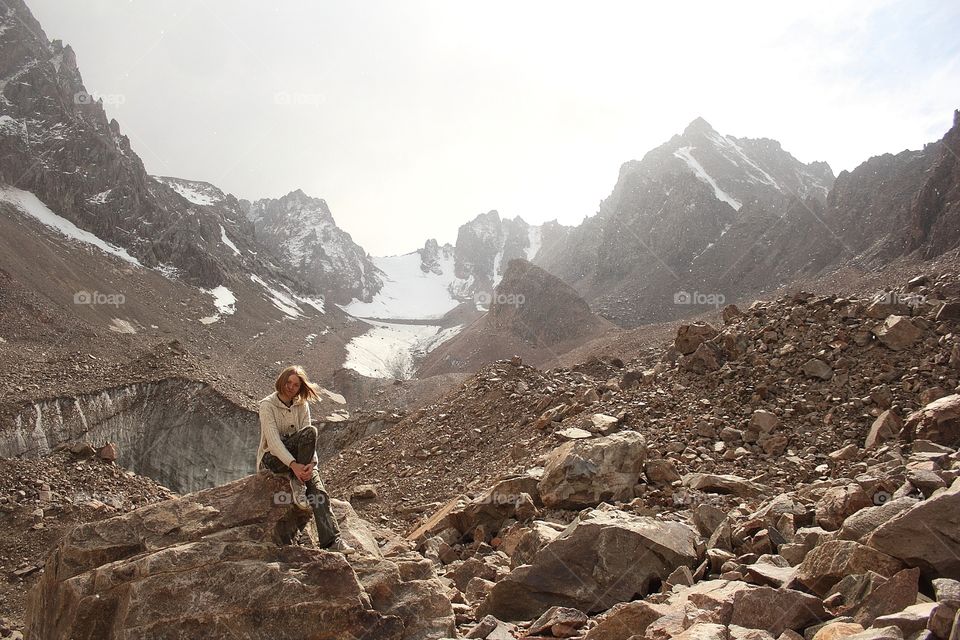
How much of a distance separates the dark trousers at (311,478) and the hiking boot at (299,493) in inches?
1.9

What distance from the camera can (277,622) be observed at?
4.84 metres

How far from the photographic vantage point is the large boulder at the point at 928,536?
14.3 feet

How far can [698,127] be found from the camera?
131 meters

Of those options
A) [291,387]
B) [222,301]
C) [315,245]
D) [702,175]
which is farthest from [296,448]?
[315,245]

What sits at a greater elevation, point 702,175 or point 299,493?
point 702,175

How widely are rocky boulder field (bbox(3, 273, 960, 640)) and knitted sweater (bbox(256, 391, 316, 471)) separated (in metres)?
0.41

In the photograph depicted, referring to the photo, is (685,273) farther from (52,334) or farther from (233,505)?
(233,505)

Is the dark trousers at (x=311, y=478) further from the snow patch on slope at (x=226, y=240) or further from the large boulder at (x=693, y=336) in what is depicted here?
the snow patch on slope at (x=226, y=240)

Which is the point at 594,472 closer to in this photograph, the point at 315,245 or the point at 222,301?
the point at 222,301

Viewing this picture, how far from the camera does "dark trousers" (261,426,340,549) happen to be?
231 inches

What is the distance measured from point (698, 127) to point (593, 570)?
5611 inches

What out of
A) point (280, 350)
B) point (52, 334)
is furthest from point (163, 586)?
point (280, 350)

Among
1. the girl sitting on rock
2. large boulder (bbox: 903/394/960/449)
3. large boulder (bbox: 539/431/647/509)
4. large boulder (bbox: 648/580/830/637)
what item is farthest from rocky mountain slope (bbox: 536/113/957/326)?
the girl sitting on rock

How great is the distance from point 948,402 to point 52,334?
5019cm
